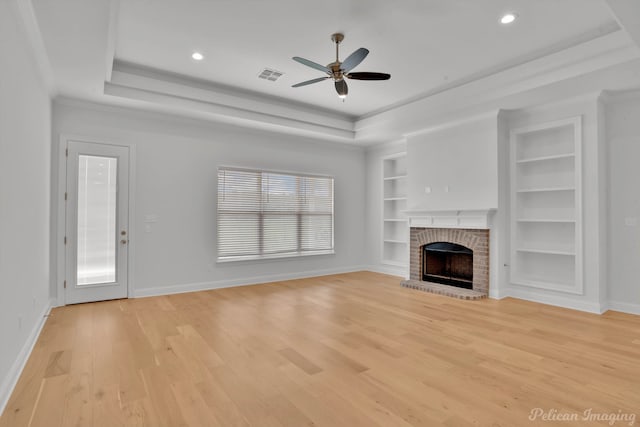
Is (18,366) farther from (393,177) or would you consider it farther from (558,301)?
(393,177)

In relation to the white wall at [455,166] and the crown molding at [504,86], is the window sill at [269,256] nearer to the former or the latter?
the white wall at [455,166]

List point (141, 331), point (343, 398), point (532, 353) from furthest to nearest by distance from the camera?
point (141, 331)
point (532, 353)
point (343, 398)

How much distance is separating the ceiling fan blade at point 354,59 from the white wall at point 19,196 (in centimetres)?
263

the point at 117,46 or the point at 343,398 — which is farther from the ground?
the point at 117,46

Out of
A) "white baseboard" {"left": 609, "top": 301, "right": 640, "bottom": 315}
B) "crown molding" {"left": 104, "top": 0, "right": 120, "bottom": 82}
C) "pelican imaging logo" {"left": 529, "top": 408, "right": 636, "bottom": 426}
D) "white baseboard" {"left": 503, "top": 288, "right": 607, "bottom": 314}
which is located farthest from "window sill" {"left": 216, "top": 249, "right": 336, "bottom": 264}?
"pelican imaging logo" {"left": 529, "top": 408, "right": 636, "bottom": 426}

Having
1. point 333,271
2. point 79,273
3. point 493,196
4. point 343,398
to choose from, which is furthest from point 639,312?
point 79,273

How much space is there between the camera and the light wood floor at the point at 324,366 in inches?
84.3

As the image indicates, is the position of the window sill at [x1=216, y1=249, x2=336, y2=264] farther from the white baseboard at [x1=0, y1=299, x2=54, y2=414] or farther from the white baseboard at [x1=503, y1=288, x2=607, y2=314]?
the white baseboard at [x1=503, y1=288, x2=607, y2=314]

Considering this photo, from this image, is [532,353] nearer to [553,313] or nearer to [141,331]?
[553,313]

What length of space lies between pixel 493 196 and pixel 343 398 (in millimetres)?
4060

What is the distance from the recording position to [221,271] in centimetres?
588

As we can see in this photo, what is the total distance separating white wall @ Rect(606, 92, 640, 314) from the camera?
429 centimetres

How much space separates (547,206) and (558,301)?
52.6 inches

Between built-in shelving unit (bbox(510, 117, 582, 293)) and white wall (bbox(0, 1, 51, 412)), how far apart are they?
5820 millimetres
